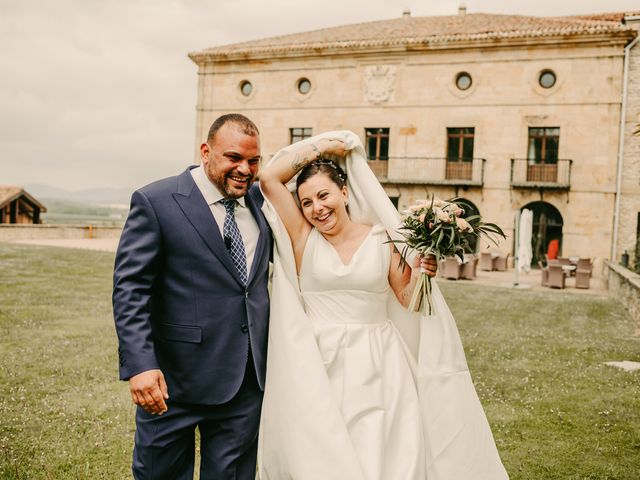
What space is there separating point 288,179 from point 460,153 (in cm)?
2506

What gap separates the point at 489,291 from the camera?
677 inches

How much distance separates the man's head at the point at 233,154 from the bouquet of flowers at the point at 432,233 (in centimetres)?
91

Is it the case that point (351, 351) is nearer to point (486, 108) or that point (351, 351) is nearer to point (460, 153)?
point (460, 153)

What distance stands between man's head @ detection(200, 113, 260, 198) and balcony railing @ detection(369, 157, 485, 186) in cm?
2447

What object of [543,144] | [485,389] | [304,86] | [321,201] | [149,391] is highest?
[304,86]

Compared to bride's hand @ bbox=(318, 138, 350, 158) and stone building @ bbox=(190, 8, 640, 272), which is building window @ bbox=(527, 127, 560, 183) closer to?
stone building @ bbox=(190, 8, 640, 272)

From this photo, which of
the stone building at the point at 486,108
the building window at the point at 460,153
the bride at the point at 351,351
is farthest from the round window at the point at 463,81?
the bride at the point at 351,351

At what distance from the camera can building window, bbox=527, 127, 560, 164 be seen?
26.1 metres

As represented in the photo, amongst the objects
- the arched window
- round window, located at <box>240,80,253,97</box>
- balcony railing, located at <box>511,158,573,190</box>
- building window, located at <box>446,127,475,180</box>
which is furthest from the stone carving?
the arched window

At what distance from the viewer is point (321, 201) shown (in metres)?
3.37

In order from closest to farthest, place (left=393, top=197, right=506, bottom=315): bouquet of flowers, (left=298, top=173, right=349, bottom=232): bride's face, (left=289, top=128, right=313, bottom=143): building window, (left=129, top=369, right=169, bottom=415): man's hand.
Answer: (left=129, top=369, right=169, bottom=415): man's hand
(left=393, top=197, right=506, bottom=315): bouquet of flowers
(left=298, top=173, right=349, bottom=232): bride's face
(left=289, top=128, right=313, bottom=143): building window

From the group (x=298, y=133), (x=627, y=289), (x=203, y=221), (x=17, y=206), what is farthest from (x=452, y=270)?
(x=17, y=206)

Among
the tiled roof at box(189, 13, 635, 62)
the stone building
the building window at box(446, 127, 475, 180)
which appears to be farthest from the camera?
the building window at box(446, 127, 475, 180)

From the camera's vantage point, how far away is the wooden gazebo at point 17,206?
1426 inches
